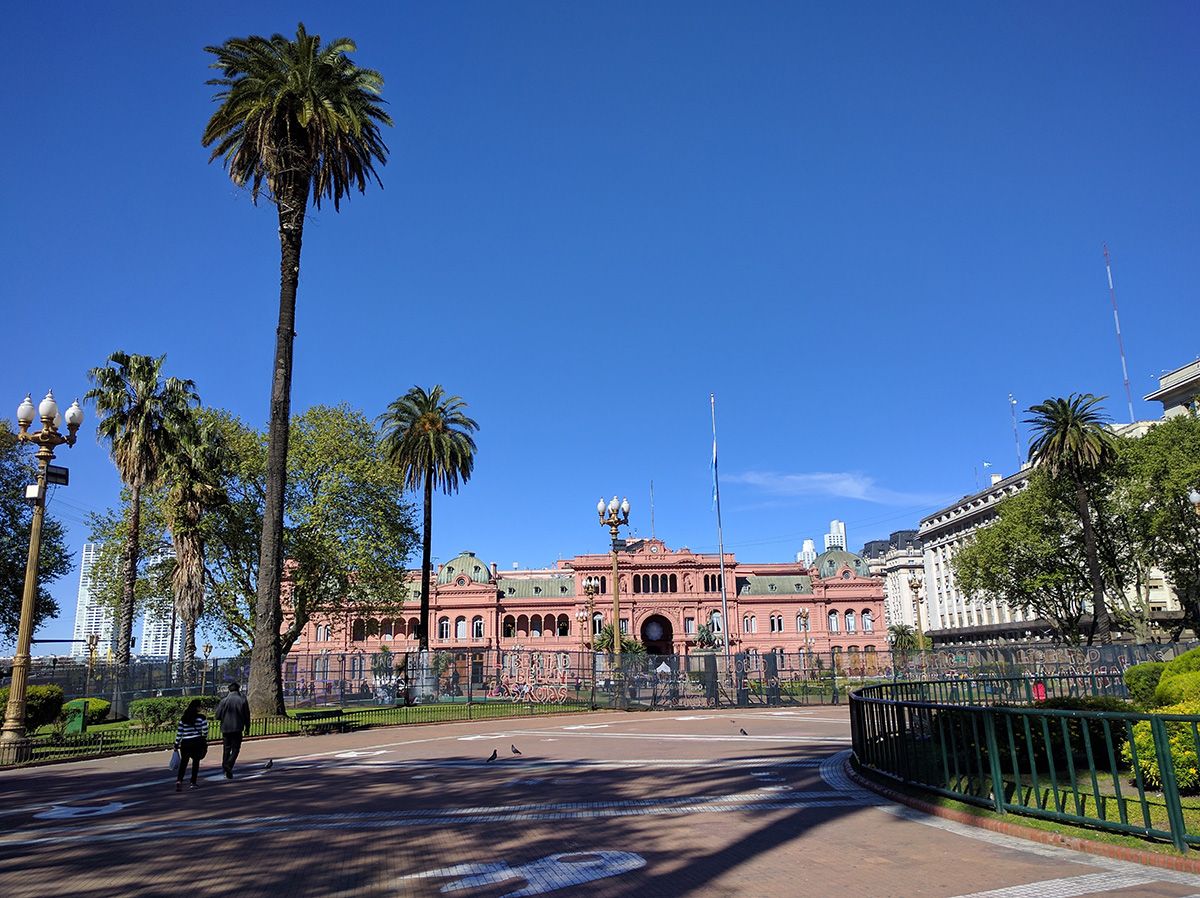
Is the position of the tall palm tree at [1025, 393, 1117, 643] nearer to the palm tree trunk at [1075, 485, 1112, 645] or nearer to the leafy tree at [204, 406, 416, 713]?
the palm tree trunk at [1075, 485, 1112, 645]

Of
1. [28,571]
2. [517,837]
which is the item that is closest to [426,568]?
[28,571]

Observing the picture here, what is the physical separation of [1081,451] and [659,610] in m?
43.2

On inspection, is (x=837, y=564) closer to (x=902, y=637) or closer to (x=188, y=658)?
(x=902, y=637)

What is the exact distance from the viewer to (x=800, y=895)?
689 centimetres

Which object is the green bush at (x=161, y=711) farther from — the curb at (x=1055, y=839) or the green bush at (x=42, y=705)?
the curb at (x=1055, y=839)

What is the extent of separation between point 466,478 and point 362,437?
21.8ft

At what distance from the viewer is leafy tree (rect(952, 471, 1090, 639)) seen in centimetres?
5484

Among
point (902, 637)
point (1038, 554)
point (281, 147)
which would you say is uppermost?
point (281, 147)

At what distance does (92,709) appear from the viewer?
2591cm

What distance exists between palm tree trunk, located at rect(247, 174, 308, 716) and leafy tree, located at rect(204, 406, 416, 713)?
12.8 meters

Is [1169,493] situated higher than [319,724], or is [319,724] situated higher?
[1169,493]

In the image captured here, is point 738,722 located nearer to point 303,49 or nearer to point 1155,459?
point 303,49

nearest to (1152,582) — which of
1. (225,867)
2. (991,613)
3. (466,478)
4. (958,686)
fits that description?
(991,613)

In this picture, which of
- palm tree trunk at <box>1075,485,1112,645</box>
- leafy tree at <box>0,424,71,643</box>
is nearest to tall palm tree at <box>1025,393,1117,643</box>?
palm tree trunk at <box>1075,485,1112,645</box>
